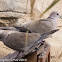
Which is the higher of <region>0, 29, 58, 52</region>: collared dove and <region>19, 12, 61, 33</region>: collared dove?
<region>19, 12, 61, 33</region>: collared dove

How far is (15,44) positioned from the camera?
2066 millimetres

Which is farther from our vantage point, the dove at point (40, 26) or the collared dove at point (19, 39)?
the dove at point (40, 26)

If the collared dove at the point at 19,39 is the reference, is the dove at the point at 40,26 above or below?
above

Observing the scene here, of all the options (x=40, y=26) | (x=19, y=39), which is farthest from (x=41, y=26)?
(x=19, y=39)

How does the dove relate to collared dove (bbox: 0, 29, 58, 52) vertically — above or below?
above

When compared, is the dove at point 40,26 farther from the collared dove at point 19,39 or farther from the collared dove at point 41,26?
the collared dove at point 19,39

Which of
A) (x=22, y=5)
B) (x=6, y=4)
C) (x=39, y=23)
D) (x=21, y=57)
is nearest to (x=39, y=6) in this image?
(x=22, y=5)

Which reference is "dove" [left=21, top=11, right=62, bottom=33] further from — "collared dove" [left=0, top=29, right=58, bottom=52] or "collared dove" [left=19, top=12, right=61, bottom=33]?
"collared dove" [left=0, top=29, right=58, bottom=52]

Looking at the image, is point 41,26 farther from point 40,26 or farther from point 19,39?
point 19,39

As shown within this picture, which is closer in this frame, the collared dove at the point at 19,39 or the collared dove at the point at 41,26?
the collared dove at the point at 19,39

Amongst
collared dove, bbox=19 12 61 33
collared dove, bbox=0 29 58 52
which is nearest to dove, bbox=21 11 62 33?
collared dove, bbox=19 12 61 33

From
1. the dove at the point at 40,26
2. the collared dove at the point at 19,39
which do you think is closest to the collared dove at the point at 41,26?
the dove at the point at 40,26

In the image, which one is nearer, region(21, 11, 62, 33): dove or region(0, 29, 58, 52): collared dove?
region(0, 29, 58, 52): collared dove

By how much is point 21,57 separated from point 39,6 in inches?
115
